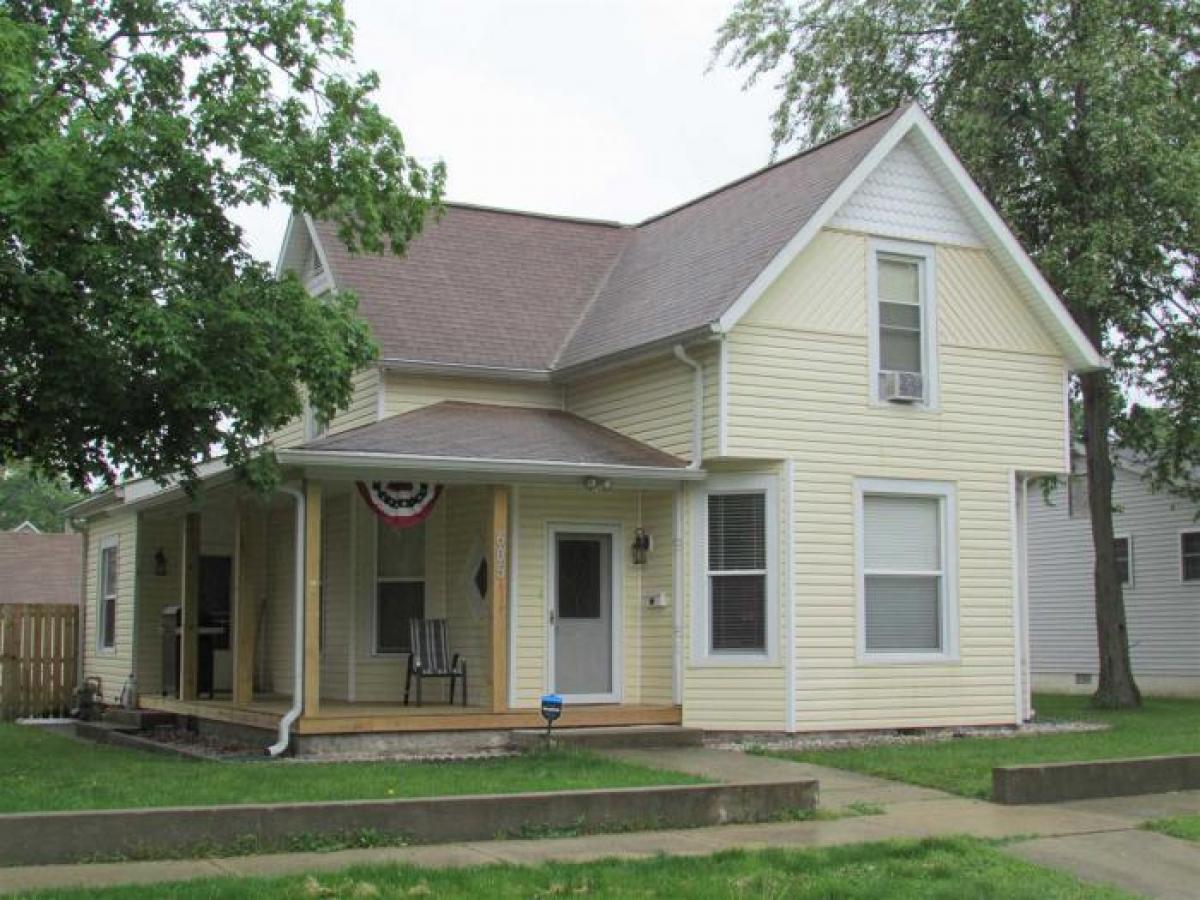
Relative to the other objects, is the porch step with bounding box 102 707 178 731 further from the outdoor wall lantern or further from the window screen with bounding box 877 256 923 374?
the window screen with bounding box 877 256 923 374

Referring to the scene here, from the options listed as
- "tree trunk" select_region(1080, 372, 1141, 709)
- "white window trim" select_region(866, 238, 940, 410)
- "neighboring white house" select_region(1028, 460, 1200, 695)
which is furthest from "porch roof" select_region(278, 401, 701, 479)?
"neighboring white house" select_region(1028, 460, 1200, 695)

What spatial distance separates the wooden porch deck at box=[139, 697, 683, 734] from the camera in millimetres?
14758

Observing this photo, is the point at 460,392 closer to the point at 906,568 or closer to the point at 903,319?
the point at 903,319

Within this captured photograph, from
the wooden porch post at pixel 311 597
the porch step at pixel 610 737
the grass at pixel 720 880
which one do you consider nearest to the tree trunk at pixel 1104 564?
the porch step at pixel 610 737

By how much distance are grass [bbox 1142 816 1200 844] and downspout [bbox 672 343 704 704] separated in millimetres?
6374

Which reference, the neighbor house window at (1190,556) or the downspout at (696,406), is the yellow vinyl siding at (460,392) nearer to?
the downspout at (696,406)

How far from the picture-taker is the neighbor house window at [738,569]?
16.5 m

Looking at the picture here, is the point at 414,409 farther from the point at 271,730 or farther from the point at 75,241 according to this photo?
the point at 75,241

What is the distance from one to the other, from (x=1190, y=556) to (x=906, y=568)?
14.5 meters

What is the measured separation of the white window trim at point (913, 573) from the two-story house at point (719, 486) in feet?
0.10

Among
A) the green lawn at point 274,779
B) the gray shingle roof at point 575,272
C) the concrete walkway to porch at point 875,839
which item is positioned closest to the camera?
the concrete walkway to porch at point 875,839

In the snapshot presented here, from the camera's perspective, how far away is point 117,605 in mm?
23172

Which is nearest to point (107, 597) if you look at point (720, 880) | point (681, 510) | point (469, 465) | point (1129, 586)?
point (469, 465)

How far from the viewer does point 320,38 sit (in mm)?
14547
